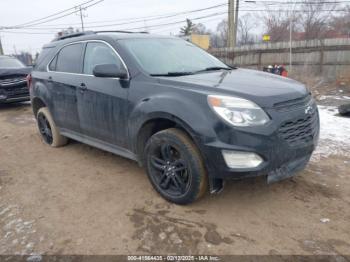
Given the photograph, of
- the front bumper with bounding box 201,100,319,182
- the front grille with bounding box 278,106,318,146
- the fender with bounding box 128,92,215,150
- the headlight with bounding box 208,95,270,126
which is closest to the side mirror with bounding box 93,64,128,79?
the fender with bounding box 128,92,215,150

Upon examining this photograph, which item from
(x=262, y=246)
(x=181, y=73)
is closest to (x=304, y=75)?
(x=181, y=73)

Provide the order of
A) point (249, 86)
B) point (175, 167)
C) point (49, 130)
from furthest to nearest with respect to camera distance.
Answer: point (49, 130) → point (175, 167) → point (249, 86)

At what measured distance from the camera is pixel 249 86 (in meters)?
2.90

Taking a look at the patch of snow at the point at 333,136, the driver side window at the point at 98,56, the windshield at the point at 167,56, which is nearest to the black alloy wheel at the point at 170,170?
the windshield at the point at 167,56

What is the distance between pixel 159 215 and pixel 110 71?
1.63m

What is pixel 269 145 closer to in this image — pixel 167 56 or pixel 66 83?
pixel 167 56

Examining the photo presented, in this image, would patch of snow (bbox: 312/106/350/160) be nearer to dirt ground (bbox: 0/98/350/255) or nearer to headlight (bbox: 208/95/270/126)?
dirt ground (bbox: 0/98/350/255)

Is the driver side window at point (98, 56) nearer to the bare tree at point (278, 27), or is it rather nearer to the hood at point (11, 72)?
the hood at point (11, 72)

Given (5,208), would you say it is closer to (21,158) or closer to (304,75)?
(21,158)

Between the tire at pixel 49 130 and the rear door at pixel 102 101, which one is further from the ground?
the rear door at pixel 102 101

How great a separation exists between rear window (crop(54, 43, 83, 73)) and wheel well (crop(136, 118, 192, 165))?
1549 mm

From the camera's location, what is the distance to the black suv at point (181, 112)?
8.56 ft

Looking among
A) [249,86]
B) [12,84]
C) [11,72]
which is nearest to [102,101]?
[249,86]

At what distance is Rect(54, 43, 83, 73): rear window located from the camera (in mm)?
4187
